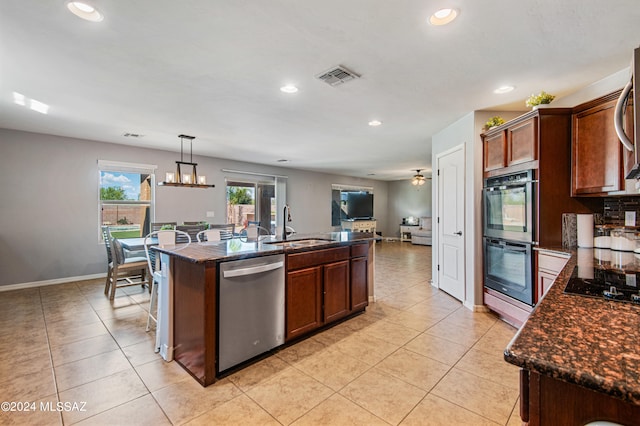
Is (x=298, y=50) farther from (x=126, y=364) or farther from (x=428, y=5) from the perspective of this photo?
(x=126, y=364)

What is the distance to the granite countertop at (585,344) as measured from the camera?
22.7 inches

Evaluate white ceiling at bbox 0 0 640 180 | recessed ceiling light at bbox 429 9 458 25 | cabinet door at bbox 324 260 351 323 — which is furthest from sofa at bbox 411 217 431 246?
recessed ceiling light at bbox 429 9 458 25

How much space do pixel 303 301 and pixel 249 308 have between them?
0.60 metres

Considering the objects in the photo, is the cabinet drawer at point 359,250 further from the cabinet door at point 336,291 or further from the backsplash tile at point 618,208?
the backsplash tile at point 618,208

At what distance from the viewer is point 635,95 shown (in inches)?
34.5

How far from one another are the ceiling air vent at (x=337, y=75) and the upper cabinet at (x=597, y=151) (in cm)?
208

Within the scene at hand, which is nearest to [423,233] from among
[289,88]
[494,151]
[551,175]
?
[494,151]

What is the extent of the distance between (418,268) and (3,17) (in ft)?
21.2

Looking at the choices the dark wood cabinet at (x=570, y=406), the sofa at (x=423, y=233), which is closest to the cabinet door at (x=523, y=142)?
the dark wood cabinet at (x=570, y=406)

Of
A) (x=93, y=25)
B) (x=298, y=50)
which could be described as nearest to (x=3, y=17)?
(x=93, y=25)

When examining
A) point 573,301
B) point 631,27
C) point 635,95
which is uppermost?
point 631,27

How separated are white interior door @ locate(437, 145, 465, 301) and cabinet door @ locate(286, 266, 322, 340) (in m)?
2.13

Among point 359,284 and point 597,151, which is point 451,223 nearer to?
point 359,284

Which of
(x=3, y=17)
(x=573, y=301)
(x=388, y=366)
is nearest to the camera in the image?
(x=573, y=301)
